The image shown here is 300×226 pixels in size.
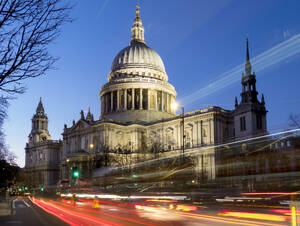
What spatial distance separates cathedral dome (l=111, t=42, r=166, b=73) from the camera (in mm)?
119562

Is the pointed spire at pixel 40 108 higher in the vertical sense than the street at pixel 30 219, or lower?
→ higher

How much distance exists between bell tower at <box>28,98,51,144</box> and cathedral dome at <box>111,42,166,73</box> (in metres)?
44.5

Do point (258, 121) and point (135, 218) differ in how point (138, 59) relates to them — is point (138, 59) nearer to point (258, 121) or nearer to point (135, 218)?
point (258, 121)

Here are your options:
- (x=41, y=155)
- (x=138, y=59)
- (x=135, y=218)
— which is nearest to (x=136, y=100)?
(x=138, y=59)

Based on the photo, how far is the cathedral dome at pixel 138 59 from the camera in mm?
119562

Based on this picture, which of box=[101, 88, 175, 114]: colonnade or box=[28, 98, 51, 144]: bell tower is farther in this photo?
box=[28, 98, 51, 144]: bell tower

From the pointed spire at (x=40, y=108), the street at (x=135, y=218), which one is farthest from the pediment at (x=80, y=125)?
the street at (x=135, y=218)

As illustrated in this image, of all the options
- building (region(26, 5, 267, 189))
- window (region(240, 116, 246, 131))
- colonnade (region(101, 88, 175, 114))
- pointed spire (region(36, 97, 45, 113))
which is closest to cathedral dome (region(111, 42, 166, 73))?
building (region(26, 5, 267, 189))

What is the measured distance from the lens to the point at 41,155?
142 metres

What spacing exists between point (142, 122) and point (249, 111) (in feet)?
113

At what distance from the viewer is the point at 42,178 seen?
136500 millimetres

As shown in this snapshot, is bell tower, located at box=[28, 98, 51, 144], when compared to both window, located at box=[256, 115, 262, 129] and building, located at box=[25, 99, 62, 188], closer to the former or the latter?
building, located at box=[25, 99, 62, 188]

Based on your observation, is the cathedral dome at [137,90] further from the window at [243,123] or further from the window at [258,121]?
the window at [258,121]

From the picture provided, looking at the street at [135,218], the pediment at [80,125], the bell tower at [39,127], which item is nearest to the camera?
the street at [135,218]
